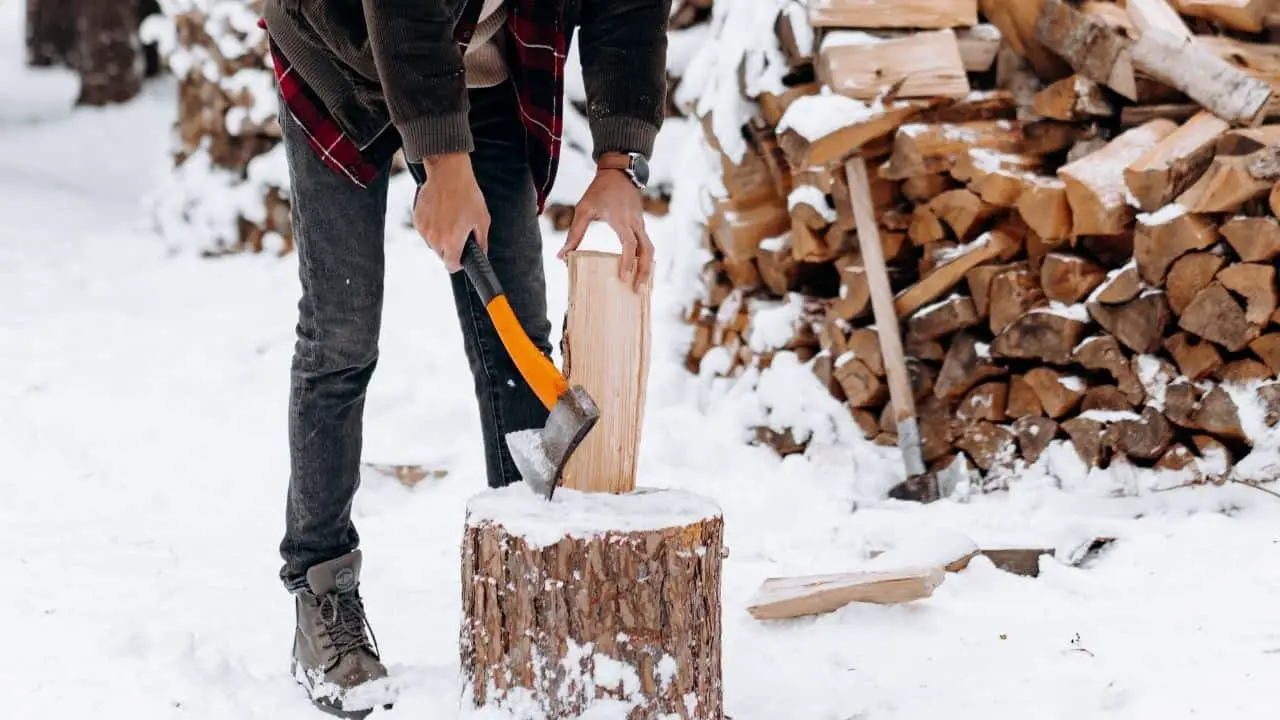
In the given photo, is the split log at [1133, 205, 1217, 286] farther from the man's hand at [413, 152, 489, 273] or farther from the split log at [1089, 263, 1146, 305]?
the man's hand at [413, 152, 489, 273]

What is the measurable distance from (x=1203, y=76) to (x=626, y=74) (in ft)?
5.94

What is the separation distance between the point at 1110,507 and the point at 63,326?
15.1 feet

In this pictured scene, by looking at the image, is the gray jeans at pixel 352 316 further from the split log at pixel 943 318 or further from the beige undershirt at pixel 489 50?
the split log at pixel 943 318

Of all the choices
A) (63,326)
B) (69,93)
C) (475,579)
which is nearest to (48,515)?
(475,579)

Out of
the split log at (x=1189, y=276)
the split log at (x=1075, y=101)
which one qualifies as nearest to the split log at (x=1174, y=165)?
the split log at (x=1189, y=276)

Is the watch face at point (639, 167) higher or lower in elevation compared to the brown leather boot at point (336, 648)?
higher

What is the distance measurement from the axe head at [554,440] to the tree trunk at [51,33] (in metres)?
8.89

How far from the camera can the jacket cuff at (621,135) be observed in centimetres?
205

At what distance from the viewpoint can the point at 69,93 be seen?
928cm

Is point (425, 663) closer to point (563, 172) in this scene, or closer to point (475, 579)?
point (475, 579)

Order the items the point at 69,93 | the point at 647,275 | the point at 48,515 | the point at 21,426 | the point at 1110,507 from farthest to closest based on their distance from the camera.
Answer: the point at 69,93 → the point at 21,426 → the point at 48,515 → the point at 1110,507 → the point at 647,275

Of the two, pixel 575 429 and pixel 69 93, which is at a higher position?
pixel 69 93

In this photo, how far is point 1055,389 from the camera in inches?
127

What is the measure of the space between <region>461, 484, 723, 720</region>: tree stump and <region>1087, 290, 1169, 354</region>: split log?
1743 mm
